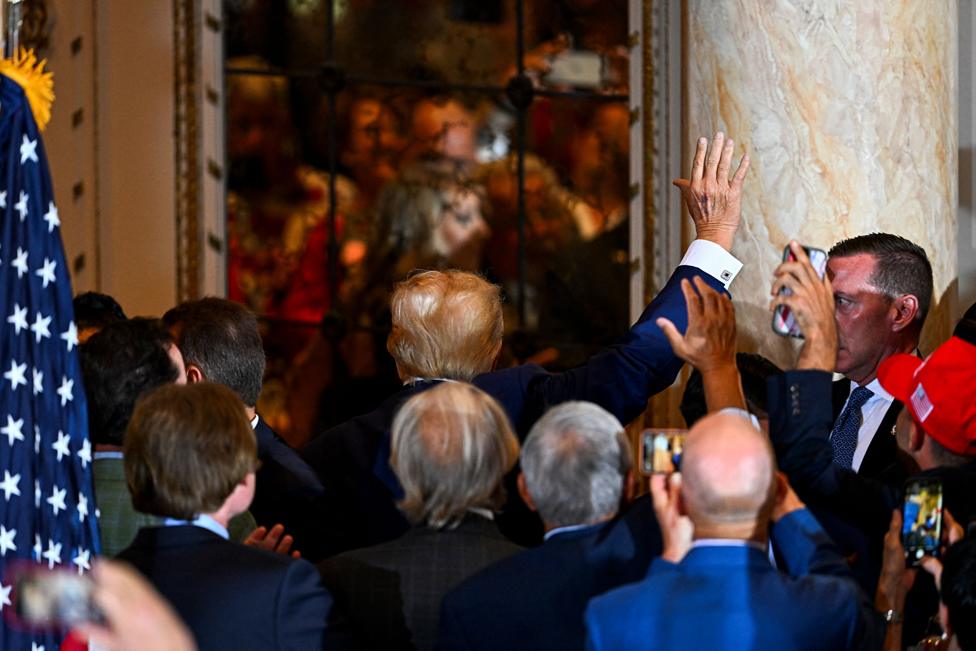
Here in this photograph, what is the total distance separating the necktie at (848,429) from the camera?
4.75 metres

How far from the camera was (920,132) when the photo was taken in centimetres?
524

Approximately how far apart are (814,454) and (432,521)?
0.86 metres

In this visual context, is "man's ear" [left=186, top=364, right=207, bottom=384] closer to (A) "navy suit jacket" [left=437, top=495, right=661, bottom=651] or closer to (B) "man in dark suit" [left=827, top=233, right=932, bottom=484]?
(A) "navy suit jacket" [left=437, top=495, right=661, bottom=651]

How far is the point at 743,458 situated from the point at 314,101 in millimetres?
5071

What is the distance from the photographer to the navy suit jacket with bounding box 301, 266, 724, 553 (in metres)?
4.21

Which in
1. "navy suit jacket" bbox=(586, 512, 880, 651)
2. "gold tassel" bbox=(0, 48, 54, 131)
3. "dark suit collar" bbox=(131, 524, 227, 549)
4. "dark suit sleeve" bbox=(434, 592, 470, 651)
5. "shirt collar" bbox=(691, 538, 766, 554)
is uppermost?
"gold tassel" bbox=(0, 48, 54, 131)

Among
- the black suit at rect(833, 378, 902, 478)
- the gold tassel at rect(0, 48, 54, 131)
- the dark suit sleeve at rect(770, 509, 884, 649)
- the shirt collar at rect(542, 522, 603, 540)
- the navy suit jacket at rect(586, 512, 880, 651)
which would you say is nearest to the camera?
the navy suit jacket at rect(586, 512, 880, 651)

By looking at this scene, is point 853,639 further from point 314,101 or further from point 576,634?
point 314,101

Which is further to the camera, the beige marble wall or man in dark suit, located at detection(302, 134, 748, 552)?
the beige marble wall

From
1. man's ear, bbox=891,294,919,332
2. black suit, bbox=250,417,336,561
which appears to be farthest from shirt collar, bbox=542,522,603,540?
man's ear, bbox=891,294,919,332

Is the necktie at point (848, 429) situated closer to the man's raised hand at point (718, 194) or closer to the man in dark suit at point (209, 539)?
the man's raised hand at point (718, 194)

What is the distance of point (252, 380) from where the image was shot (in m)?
4.52

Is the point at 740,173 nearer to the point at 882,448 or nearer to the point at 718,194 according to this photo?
the point at 718,194

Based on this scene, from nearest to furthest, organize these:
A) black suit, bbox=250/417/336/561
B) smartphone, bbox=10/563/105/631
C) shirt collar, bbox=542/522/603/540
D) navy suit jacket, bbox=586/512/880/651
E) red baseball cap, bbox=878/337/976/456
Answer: smartphone, bbox=10/563/105/631, navy suit jacket, bbox=586/512/880/651, shirt collar, bbox=542/522/603/540, red baseball cap, bbox=878/337/976/456, black suit, bbox=250/417/336/561
